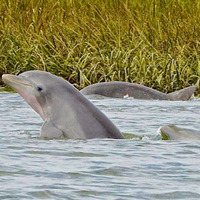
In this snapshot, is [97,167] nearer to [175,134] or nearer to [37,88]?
[175,134]

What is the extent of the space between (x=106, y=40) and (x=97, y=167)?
9.91 meters

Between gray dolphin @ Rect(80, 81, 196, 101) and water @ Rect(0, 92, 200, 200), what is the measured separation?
13.6ft

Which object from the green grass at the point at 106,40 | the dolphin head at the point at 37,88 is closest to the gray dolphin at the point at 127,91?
the green grass at the point at 106,40

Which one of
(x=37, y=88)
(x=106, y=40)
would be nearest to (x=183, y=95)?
(x=106, y=40)

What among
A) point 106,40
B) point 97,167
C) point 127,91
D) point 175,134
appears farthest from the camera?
point 106,40

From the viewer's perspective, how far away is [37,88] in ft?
31.1

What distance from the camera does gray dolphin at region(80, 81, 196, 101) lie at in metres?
15.1

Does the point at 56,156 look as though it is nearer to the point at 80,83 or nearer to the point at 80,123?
the point at 80,123

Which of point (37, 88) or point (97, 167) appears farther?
point (37, 88)

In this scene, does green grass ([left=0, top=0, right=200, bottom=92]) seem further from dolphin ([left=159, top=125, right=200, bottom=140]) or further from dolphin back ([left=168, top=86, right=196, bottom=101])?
dolphin ([left=159, top=125, right=200, bottom=140])

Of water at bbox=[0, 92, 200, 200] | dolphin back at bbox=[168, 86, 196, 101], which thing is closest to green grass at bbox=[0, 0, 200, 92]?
dolphin back at bbox=[168, 86, 196, 101]

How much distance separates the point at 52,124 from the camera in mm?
9102

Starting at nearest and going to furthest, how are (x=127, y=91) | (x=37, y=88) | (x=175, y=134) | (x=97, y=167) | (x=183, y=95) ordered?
1. (x=97, y=167)
2. (x=175, y=134)
3. (x=37, y=88)
4. (x=183, y=95)
5. (x=127, y=91)

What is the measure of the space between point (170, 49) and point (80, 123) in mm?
8478
